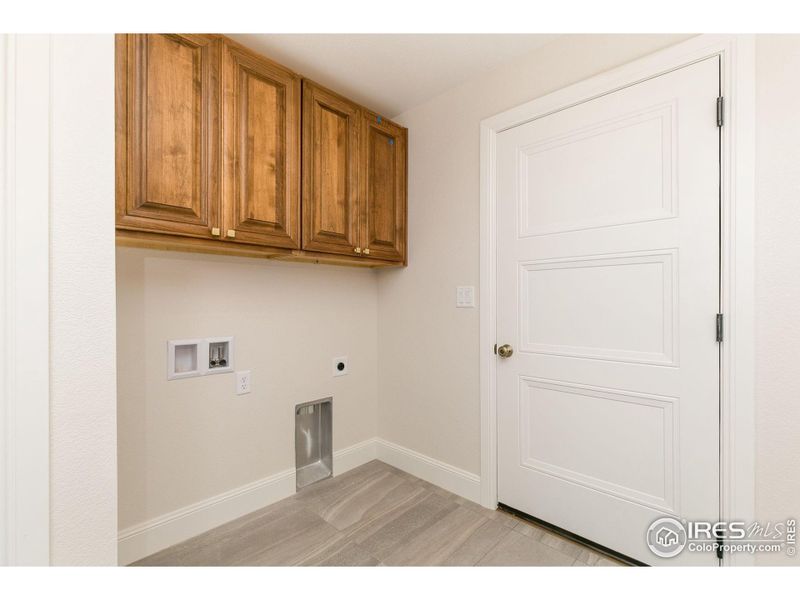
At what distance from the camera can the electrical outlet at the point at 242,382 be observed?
1.92 metres

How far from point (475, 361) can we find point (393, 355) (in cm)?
66

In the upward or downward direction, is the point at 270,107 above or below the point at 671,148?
above

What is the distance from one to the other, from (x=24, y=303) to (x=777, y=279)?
2234mm

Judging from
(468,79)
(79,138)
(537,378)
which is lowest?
(537,378)

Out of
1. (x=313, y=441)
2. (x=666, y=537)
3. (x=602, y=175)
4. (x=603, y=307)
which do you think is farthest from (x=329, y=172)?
(x=666, y=537)

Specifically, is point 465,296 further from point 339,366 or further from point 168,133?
point 168,133

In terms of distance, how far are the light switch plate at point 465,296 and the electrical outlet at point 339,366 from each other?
86cm

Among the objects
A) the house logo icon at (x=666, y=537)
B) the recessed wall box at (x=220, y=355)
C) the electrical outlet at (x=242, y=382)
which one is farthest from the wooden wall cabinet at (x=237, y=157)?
the house logo icon at (x=666, y=537)

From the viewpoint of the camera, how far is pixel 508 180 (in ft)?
6.25

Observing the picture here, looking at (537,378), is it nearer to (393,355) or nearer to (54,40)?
(393,355)

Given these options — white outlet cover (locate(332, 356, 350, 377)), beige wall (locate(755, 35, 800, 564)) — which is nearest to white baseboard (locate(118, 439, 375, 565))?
white outlet cover (locate(332, 356, 350, 377))

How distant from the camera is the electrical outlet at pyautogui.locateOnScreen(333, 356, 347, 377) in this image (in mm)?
2373

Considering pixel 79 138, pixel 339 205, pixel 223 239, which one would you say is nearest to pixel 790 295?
pixel 339 205

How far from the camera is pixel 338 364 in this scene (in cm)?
239
